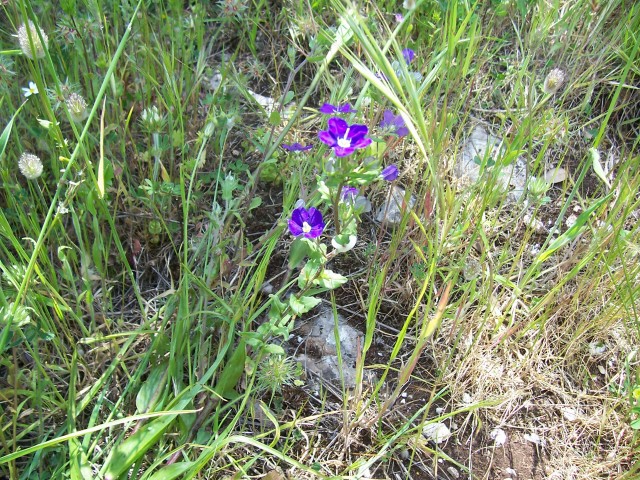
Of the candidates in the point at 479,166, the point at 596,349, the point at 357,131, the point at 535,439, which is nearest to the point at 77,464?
the point at 357,131

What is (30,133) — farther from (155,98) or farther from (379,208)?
(379,208)

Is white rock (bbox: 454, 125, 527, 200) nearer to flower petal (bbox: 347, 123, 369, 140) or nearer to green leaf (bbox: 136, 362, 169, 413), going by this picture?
flower petal (bbox: 347, 123, 369, 140)

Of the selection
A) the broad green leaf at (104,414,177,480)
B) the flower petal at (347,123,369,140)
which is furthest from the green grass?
the flower petal at (347,123,369,140)

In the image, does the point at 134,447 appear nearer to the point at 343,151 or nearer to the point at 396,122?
the point at 343,151

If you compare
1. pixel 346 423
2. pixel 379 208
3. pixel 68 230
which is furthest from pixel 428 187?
pixel 68 230

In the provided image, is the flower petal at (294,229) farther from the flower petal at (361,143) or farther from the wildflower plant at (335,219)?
the flower petal at (361,143)

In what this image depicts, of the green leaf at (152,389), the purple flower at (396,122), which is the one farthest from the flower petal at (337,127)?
the green leaf at (152,389)
